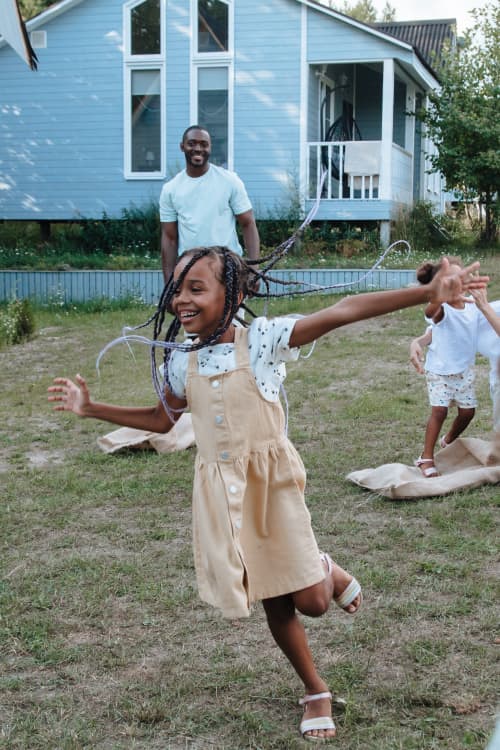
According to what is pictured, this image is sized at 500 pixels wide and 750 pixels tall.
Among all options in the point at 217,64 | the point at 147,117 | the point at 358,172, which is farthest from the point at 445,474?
the point at 147,117

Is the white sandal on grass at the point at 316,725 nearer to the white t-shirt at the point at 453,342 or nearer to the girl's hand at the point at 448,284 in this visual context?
the girl's hand at the point at 448,284

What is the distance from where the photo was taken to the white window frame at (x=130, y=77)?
17719 millimetres

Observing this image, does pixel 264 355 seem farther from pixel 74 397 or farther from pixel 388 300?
pixel 74 397

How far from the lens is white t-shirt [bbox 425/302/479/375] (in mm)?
5465

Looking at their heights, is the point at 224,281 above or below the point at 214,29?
below

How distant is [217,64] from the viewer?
17.5 metres

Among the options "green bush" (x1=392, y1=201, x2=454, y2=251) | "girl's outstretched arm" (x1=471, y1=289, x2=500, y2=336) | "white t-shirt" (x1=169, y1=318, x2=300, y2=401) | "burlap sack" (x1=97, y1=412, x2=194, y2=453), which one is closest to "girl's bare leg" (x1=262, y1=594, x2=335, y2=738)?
"white t-shirt" (x1=169, y1=318, x2=300, y2=401)

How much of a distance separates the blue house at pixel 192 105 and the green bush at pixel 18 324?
21.7 ft

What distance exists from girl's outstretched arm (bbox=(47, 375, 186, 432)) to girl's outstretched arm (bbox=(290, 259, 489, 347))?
538 mm

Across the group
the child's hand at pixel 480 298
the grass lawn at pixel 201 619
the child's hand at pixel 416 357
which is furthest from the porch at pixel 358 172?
the child's hand at pixel 480 298

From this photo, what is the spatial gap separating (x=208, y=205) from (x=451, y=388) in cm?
193

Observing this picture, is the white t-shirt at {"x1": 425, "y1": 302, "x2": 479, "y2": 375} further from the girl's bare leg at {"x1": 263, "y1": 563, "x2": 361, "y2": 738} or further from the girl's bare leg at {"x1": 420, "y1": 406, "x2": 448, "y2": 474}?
the girl's bare leg at {"x1": 263, "y1": 563, "x2": 361, "y2": 738}

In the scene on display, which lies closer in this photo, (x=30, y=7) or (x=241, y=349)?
(x=241, y=349)

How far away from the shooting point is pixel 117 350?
10.7 metres
